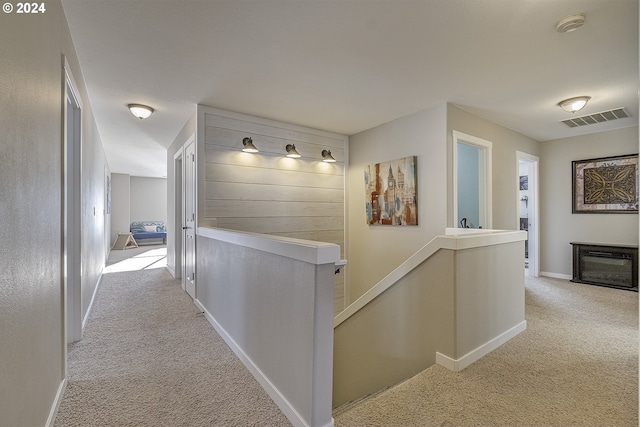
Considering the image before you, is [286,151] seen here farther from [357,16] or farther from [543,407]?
[543,407]

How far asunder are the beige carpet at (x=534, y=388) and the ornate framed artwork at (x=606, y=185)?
7.55 ft

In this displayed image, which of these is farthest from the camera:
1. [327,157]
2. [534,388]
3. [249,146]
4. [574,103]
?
[327,157]

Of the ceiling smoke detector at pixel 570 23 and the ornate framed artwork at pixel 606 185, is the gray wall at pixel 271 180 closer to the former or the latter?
the ceiling smoke detector at pixel 570 23

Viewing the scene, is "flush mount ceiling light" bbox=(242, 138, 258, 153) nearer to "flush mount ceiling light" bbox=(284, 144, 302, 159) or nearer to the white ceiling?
the white ceiling

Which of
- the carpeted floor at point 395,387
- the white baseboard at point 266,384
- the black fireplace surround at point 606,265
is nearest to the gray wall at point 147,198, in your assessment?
the carpeted floor at point 395,387

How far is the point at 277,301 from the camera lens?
1806mm

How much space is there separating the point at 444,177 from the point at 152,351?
3254 mm

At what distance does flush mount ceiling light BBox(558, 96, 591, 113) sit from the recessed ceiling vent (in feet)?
2.38

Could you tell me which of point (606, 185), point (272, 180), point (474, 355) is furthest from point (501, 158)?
point (272, 180)

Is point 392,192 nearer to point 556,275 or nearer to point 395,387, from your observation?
point 395,387

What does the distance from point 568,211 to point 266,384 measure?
5.34 m

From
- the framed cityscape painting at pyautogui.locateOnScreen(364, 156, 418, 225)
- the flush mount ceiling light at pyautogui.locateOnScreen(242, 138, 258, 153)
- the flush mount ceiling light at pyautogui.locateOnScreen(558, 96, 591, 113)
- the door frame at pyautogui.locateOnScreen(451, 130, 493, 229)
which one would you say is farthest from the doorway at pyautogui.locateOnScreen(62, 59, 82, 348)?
the flush mount ceiling light at pyautogui.locateOnScreen(558, 96, 591, 113)

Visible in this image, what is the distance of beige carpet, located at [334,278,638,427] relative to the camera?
5.32 feet

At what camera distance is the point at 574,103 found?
323 cm
